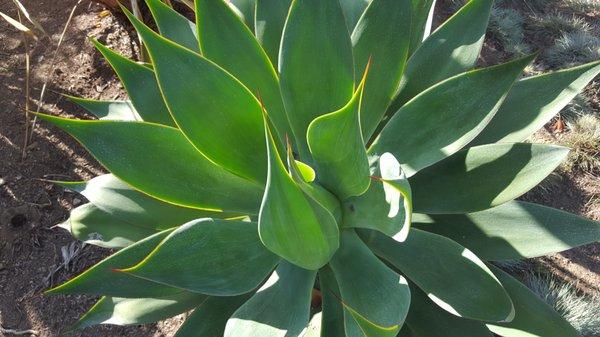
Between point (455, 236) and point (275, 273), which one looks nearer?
point (275, 273)

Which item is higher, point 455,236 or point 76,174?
point 455,236

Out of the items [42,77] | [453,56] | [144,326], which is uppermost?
[453,56]

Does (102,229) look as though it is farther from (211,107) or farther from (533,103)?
(533,103)

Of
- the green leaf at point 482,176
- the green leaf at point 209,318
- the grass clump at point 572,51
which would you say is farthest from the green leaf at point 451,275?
the grass clump at point 572,51

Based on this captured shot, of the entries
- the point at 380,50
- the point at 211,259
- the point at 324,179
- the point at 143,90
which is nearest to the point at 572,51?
the point at 380,50

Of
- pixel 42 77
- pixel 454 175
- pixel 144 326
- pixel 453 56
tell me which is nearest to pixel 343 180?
pixel 454 175

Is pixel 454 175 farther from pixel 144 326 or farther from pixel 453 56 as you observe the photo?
pixel 144 326

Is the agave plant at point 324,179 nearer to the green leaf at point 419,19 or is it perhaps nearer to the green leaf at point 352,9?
the green leaf at point 419,19
